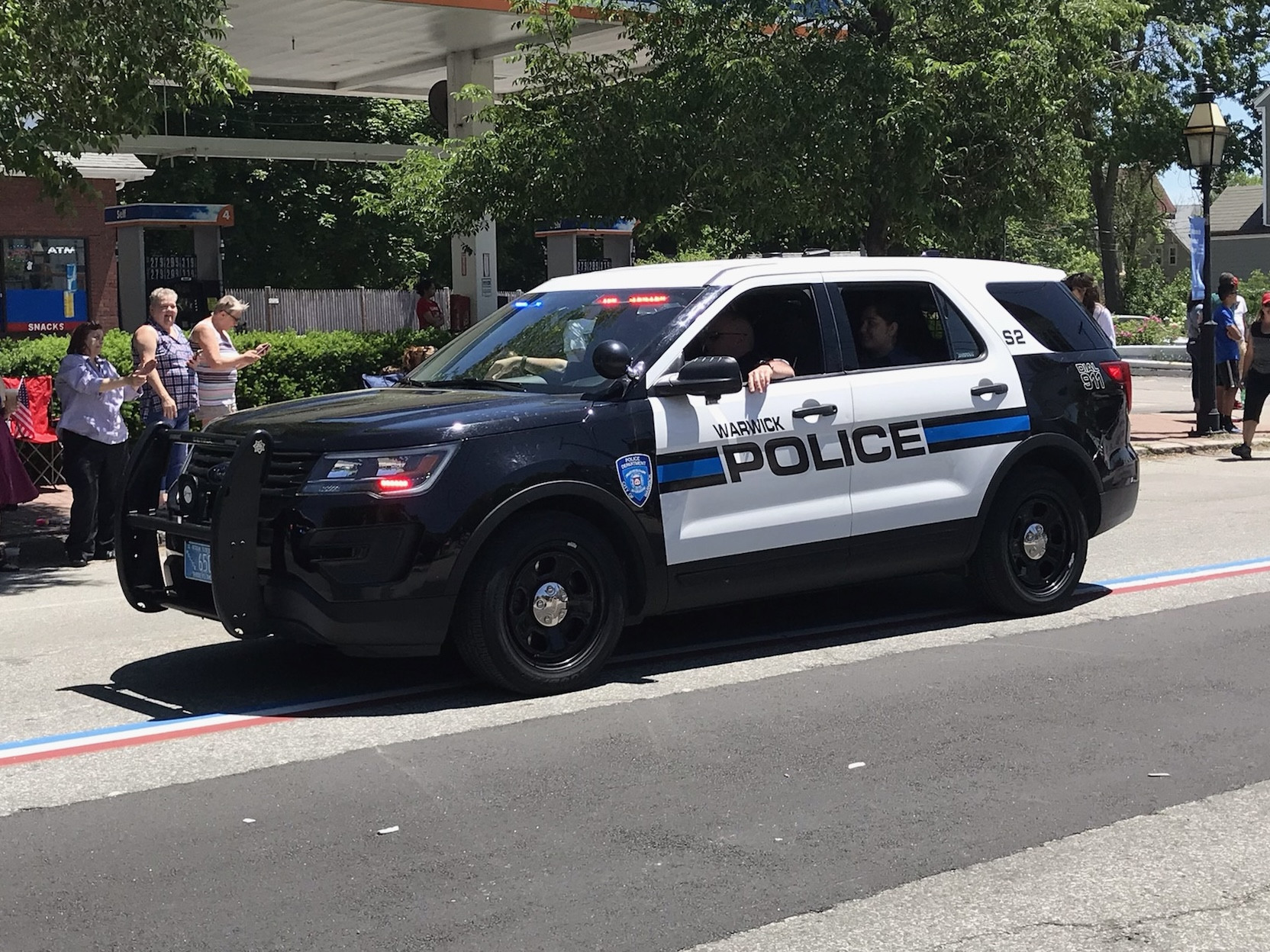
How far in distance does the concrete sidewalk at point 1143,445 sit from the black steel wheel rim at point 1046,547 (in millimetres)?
4978

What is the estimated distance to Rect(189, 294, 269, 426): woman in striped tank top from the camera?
1156 centimetres

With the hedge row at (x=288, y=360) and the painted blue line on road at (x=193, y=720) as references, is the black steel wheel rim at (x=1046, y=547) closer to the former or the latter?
the painted blue line on road at (x=193, y=720)

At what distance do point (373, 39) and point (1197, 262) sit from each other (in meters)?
12.0

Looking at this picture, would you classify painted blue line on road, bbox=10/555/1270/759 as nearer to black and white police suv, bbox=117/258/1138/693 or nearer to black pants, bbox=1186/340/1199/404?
black and white police suv, bbox=117/258/1138/693

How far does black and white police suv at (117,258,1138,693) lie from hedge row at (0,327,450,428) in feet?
24.3

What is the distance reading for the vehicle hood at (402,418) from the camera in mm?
6707

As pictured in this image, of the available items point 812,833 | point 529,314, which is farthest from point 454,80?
point 812,833

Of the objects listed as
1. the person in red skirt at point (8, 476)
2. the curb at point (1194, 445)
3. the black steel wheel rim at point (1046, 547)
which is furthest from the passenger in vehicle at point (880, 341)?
the curb at point (1194, 445)

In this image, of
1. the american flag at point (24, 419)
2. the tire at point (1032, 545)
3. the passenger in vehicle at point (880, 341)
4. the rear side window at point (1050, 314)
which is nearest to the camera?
the passenger in vehicle at point (880, 341)

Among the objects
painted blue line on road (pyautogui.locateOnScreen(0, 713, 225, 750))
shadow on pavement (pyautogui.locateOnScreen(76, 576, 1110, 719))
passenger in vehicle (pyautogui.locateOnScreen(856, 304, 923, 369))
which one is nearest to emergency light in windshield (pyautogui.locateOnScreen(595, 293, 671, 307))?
passenger in vehicle (pyautogui.locateOnScreen(856, 304, 923, 369))

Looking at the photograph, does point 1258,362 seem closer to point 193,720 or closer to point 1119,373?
point 1119,373

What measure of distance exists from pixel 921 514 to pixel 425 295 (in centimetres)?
1636

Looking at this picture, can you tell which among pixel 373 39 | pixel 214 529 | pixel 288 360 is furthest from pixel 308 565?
pixel 373 39

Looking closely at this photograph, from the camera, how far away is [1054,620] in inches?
343
